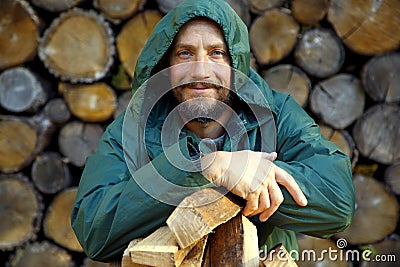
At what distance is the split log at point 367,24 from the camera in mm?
2676

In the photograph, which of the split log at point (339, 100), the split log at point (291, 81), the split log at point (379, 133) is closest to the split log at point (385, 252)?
the split log at point (379, 133)

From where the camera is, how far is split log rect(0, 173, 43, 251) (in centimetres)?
298

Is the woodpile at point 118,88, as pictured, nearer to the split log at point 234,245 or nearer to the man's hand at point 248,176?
the man's hand at point 248,176

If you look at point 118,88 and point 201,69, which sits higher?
point 201,69

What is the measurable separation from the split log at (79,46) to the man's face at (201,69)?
46.3 inches

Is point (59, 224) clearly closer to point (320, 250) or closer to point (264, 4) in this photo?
point (320, 250)

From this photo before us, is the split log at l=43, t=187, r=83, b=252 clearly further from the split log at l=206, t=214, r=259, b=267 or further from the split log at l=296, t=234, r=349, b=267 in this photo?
the split log at l=206, t=214, r=259, b=267

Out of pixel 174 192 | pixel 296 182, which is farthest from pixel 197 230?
pixel 296 182

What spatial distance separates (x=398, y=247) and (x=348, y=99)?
0.77 m

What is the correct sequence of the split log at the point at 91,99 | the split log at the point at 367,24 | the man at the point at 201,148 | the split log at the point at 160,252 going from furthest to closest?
1. the split log at the point at 91,99
2. the split log at the point at 367,24
3. the man at the point at 201,148
4. the split log at the point at 160,252

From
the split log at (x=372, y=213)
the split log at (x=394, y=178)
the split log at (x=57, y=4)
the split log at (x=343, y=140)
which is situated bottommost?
the split log at (x=372, y=213)

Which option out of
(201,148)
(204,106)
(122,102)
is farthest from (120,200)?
(122,102)

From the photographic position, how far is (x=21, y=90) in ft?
9.70

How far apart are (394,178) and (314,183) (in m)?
1.49
